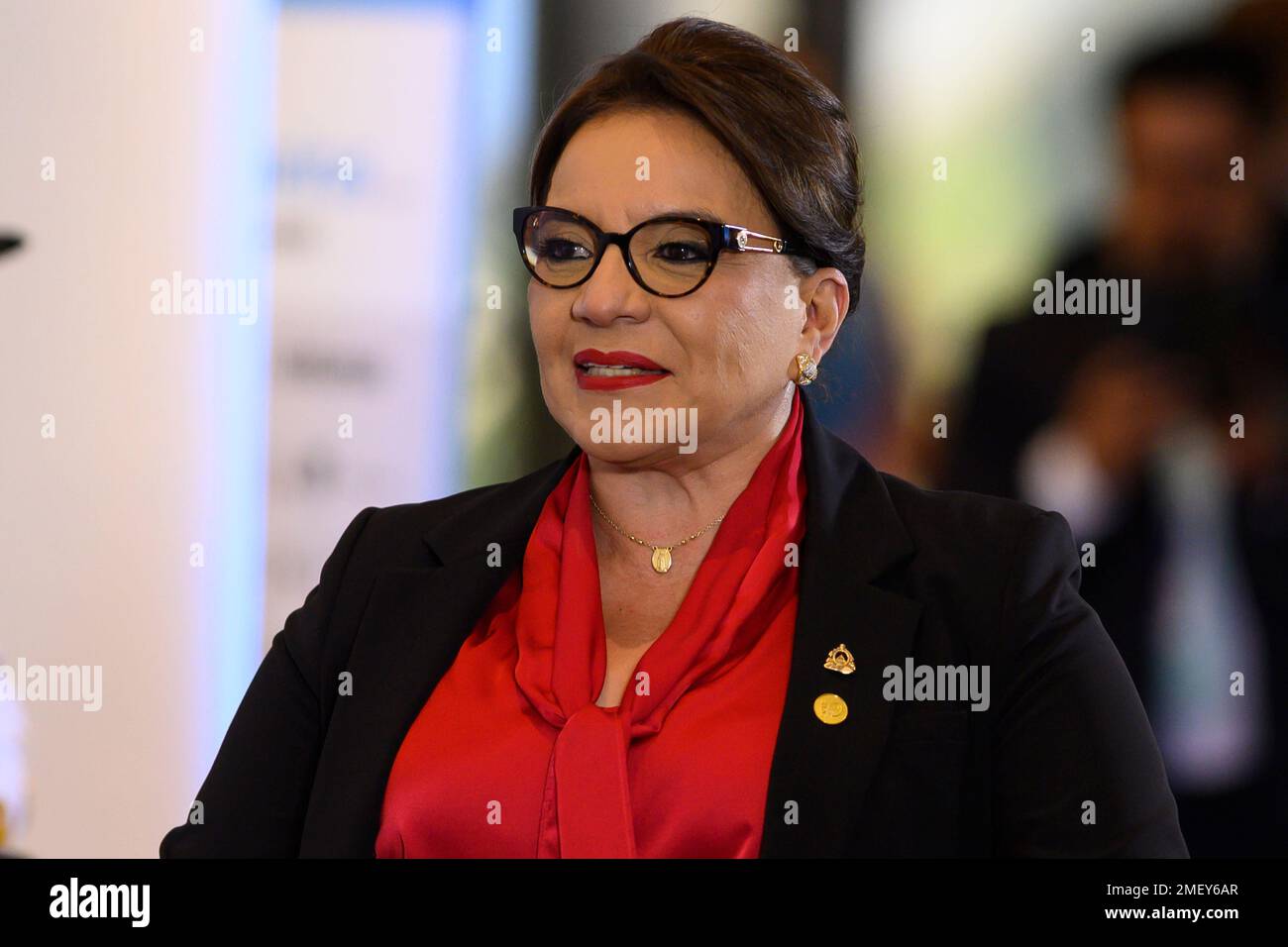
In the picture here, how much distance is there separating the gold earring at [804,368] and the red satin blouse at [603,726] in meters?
0.16

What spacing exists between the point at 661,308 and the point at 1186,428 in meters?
1.47

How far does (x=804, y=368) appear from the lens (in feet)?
6.31

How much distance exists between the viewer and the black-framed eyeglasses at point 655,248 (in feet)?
5.80

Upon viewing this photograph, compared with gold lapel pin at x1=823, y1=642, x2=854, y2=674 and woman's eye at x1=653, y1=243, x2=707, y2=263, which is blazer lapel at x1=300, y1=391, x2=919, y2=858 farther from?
woman's eye at x1=653, y1=243, x2=707, y2=263

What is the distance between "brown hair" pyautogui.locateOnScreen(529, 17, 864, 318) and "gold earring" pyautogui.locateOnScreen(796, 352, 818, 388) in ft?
0.40

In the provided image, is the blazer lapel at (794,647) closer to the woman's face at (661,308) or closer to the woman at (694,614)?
the woman at (694,614)

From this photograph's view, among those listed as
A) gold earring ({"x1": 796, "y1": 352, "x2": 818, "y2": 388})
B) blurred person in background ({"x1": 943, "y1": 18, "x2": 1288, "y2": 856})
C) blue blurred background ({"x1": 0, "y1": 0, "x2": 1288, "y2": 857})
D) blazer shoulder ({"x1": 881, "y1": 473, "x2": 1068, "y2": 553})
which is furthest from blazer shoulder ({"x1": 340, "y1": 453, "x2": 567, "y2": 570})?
blurred person in background ({"x1": 943, "y1": 18, "x2": 1288, "y2": 856})

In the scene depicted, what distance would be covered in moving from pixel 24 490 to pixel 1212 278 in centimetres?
247

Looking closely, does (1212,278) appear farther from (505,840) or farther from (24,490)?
(24,490)

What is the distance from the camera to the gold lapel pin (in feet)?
5.42

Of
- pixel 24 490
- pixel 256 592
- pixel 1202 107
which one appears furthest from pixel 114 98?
pixel 1202 107

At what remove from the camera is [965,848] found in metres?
1.61

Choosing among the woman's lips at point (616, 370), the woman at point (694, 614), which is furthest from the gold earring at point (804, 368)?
the woman's lips at point (616, 370)

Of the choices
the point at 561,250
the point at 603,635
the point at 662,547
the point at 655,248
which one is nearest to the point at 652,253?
the point at 655,248
